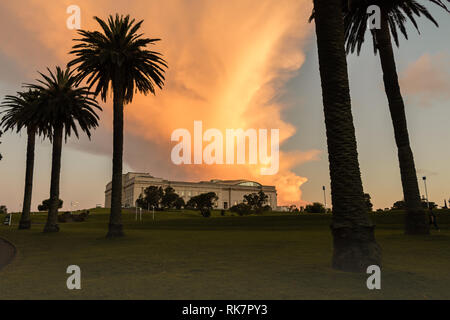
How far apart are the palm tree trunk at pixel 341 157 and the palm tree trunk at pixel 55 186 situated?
26.1m

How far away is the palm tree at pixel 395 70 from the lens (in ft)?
63.8

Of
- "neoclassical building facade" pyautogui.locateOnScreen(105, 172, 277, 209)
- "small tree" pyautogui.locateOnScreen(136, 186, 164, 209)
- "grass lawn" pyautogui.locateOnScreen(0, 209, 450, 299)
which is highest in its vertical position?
"neoclassical building facade" pyautogui.locateOnScreen(105, 172, 277, 209)

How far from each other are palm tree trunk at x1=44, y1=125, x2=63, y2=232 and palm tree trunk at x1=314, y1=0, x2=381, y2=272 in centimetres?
2606

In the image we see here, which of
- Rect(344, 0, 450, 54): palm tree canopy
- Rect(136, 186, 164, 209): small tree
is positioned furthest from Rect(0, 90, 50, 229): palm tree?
Rect(136, 186, 164, 209): small tree

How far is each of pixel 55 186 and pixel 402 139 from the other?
27136 millimetres

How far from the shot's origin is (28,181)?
33.8 metres

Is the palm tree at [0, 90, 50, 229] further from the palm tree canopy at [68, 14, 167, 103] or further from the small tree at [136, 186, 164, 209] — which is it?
the small tree at [136, 186, 164, 209]

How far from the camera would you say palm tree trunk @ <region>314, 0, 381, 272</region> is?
9.11 m

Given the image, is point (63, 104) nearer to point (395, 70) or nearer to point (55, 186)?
point (55, 186)

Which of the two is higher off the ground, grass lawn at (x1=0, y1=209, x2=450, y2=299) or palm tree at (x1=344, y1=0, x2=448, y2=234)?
palm tree at (x1=344, y1=0, x2=448, y2=234)

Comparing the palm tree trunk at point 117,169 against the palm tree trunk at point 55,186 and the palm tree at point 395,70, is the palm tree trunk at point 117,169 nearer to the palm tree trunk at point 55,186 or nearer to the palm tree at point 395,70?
the palm tree trunk at point 55,186
